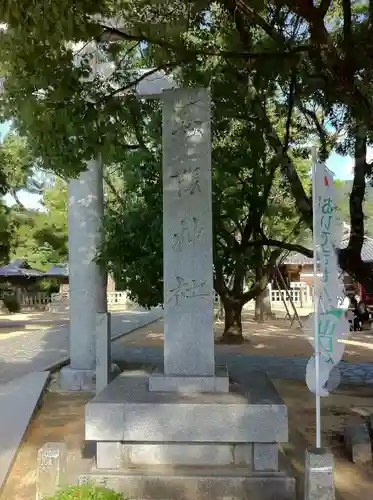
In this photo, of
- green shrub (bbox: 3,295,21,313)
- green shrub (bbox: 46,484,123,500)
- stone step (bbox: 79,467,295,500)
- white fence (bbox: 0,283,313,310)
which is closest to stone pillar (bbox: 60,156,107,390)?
stone step (bbox: 79,467,295,500)

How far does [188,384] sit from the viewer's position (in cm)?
539

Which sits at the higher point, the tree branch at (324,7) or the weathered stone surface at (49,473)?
the tree branch at (324,7)

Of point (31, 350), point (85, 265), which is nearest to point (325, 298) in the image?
point (85, 265)

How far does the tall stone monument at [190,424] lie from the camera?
4.53 m

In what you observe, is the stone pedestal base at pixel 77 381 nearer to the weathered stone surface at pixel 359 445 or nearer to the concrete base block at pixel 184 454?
the concrete base block at pixel 184 454

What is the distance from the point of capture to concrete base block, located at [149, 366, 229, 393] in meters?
5.35

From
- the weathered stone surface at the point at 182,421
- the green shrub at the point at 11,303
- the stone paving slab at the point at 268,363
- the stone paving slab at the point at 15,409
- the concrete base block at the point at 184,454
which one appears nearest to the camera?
the weathered stone surface at the point at 182,421

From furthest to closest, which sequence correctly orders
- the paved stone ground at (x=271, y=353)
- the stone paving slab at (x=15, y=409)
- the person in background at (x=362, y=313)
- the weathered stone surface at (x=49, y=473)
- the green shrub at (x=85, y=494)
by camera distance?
the person in background at (x=362, y=313)
the paved stone ground at (x=271, y=353)
the stone paving slab at (x=15, y=409)
the weathered stone surface at (x=49, y=473)
the green shrub at (x=85, y=494)

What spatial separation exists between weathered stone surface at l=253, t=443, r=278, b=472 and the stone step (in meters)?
0.08

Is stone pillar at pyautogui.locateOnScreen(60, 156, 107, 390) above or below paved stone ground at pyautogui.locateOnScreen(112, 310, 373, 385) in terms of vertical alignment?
above

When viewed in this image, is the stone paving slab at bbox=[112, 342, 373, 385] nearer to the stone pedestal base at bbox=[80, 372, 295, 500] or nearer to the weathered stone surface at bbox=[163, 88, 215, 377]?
the weathered stone surface at bbox=[163, 88, 215, 377]

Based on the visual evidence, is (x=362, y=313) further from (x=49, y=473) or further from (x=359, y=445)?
(x=49, y=473)

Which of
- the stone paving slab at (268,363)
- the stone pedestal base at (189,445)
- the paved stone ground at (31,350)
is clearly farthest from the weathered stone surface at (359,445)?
the paved stone ground at (31,350)

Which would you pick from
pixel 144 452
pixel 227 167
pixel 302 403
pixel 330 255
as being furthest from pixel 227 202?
pixel 144 452
